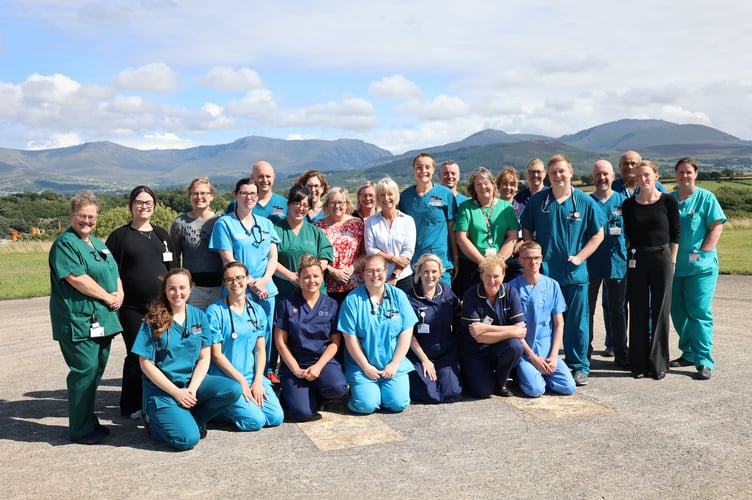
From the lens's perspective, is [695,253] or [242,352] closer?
[242,352]

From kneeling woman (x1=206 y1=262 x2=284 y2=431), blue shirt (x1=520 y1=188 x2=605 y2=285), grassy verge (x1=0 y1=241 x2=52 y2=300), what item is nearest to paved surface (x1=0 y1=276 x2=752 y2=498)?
kneeling woman (x1=206 y1=262 x2=284 y2=431)

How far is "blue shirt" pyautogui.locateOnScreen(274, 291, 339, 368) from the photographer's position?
5984mm

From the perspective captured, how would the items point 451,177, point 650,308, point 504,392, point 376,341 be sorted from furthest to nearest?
1. point 451,177
2. point 650,308
3. point 504,392
4. point 376,341

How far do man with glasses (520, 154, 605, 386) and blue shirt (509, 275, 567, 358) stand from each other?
30 centimetres

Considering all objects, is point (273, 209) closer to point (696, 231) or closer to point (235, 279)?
point (235, 279)

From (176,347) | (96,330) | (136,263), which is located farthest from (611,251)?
(96,330)

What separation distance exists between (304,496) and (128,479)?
1.32 m

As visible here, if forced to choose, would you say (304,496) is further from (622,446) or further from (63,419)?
(63,419)

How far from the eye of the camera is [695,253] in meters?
7.06

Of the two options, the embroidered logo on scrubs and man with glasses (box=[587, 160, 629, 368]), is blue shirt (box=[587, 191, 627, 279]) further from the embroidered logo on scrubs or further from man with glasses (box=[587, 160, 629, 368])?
the embroidered logo on scrubs

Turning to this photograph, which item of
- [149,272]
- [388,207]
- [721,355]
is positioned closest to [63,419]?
[149,272]

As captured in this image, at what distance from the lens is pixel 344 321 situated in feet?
19.6

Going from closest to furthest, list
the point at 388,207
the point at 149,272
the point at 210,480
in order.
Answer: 1. the point at 210,480
2. the point at 149,272
3. the point at 388,207

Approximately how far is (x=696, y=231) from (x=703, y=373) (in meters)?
1.59
